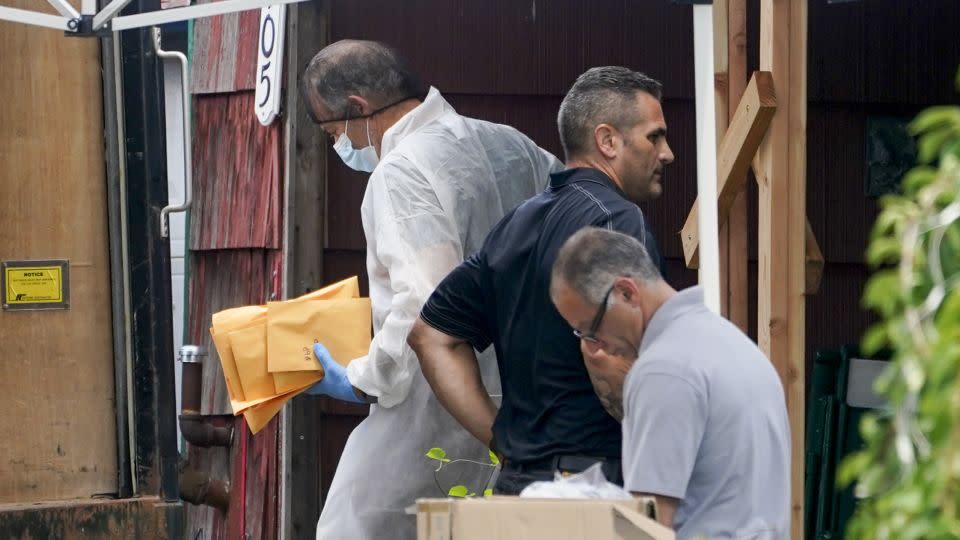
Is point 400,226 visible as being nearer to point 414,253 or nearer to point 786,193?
point 414,253

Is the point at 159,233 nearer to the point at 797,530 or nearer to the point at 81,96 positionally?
the point at 81,96

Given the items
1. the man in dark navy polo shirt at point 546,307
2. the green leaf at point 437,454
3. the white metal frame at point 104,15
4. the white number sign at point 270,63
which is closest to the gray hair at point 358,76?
the white metal frame at point 104,15

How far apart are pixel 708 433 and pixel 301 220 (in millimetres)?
3355

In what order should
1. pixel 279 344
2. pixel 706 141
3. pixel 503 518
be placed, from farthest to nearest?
pixel 279 344 → pixel 706 141 → pixel 503 518

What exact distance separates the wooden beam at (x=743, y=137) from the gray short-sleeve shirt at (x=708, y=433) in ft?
4.40

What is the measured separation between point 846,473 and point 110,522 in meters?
3.07

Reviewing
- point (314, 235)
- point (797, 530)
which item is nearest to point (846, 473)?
point (797, 530)

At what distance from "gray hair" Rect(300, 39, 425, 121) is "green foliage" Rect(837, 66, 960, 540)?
3.12 meters

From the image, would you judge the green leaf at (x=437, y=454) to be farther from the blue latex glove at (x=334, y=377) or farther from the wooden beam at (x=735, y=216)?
the wooden beam at (x=735, y=216)

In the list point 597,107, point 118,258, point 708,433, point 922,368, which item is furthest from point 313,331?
point 922,368

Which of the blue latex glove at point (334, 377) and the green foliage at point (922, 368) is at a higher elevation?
the green foliage at point (922, 368)

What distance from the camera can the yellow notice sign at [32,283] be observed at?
13.6ft

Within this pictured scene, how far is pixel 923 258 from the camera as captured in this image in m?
1.38

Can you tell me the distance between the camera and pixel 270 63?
5.97 metres
